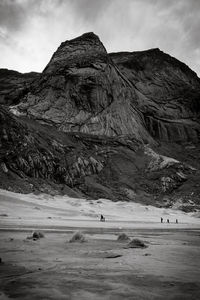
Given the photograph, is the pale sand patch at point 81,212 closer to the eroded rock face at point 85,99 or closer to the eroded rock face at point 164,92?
the eroded rock face at point 85,99

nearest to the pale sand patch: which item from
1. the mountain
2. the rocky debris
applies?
the mountain

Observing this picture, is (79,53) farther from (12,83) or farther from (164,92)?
(12,83)

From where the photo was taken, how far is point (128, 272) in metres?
5.70

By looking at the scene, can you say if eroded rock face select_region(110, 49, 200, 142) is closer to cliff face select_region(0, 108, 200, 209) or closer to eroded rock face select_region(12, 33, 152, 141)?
eroded rock face select_region(12, 33, 152, 141)

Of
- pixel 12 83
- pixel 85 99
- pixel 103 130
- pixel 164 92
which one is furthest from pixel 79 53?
pixel 12 83

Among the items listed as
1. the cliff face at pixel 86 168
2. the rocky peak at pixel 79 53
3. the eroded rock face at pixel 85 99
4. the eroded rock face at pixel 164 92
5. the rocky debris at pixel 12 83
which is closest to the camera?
the cliff face at pixel 86 168

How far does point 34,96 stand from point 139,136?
94.9 feet

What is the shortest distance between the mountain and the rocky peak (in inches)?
11.9

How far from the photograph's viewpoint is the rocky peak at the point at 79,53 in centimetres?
8788

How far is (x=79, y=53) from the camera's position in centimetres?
9262

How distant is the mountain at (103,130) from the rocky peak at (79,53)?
0.99 feet

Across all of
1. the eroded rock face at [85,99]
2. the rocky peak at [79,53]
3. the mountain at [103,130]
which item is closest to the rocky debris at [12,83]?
the mountain at [103,130]

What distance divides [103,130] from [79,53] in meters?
29.6

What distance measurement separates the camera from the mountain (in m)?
52.9
